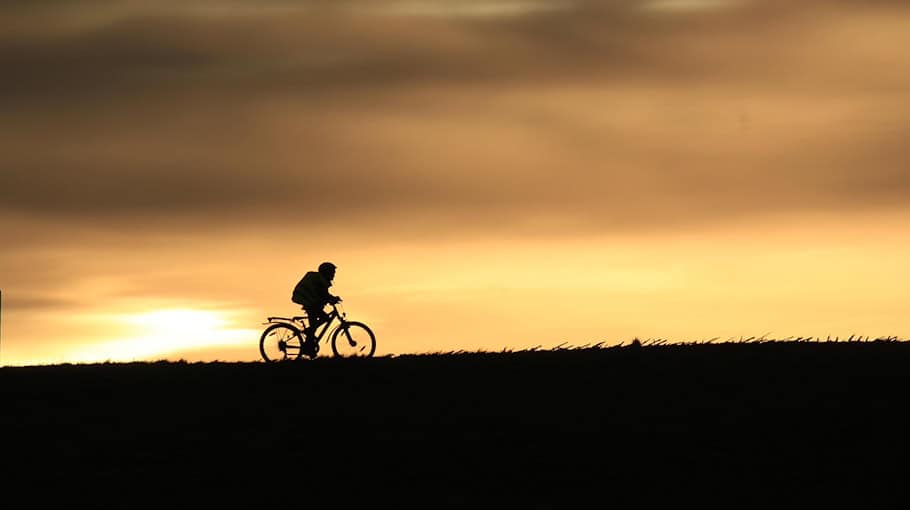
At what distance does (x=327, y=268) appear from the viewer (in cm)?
3167

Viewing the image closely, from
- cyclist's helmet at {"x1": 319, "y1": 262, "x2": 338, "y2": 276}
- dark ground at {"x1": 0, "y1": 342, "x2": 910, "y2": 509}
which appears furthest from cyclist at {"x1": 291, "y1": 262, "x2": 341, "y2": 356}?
dark ground at {"x1": 0, "y1": 342, "x2": 910, "y2": 509}

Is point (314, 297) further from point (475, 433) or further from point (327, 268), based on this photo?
point (475, 433)

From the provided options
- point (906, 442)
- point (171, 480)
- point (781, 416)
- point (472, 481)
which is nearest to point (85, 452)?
point (171, 480)

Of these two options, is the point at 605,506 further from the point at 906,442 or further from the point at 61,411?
the point at 61,411

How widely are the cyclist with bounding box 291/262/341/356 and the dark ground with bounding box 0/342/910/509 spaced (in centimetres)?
150

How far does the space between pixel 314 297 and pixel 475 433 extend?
8176 mm

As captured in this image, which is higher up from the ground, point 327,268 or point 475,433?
point 327,268

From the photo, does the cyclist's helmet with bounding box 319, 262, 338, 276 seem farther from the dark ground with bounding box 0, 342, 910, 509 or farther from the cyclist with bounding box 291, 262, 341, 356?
the dark ground with bounding box 0, 342, 910, 509

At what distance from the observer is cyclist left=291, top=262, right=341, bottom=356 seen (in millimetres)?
31844

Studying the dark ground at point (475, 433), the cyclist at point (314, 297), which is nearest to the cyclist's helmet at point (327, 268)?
the cyclist at point (314, 297)

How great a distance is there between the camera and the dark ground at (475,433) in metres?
22.7

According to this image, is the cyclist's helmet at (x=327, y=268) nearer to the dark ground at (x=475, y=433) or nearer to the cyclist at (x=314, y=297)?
the cyclist at (x=314, y=297)

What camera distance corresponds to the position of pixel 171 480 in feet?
76.5

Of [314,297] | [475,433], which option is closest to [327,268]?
[314,297]
